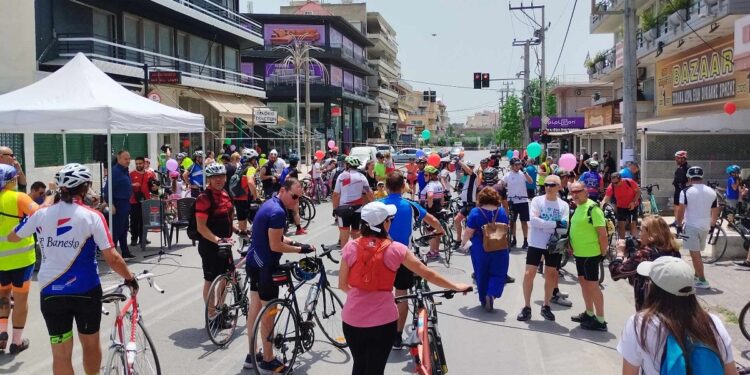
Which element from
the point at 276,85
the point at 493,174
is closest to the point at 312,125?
the point at 276,85

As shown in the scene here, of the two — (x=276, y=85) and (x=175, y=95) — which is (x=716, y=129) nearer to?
(x=175, y=95)

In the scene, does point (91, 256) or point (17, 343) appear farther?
point (17, 343)

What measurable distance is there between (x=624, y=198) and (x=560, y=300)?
4.36 metres

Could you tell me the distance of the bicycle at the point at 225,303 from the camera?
6.64 meters

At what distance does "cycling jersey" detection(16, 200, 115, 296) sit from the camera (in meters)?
4.45

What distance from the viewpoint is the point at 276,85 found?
60406 mm

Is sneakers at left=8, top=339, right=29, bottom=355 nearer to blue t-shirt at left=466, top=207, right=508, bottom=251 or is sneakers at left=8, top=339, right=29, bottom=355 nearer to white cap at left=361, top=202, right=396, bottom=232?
white cap at left=361, top=202, right=396, bottom=232

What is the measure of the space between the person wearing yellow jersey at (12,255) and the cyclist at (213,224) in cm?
161

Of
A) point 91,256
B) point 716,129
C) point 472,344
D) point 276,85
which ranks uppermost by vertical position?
point 276,85

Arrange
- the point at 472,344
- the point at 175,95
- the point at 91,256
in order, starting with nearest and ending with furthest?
the point at 91,256 → the point at 472,344 → the point at 175,95

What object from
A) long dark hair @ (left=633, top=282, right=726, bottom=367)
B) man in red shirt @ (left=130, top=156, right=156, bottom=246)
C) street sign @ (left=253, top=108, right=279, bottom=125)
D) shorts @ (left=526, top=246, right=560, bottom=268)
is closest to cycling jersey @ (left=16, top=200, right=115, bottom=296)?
long dark hair @ (left=633, top=282, right=726, bottom=367)

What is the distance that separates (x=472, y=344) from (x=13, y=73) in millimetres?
18336

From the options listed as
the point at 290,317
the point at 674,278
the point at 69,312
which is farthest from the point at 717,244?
the point at 69,312

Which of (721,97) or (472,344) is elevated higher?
(721,97)
